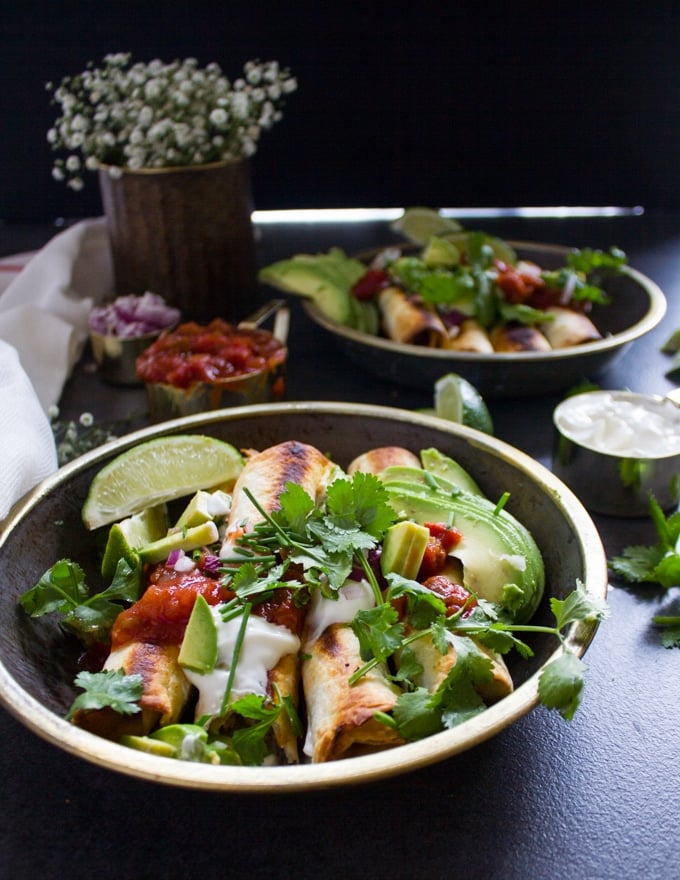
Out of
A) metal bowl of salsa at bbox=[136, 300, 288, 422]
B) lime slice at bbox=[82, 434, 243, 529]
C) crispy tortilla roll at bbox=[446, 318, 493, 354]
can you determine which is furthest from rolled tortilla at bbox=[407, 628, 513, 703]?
crispy tortilla roll at bbox=[446, 318, 493, 354]

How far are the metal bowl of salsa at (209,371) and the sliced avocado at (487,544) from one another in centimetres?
53

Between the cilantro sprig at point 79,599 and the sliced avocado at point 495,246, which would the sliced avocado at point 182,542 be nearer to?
the cilantro sprig at point 79,599

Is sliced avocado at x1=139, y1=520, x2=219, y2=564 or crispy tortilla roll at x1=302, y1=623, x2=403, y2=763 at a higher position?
sliced avocado at x1=139, y1=520, x2=219, y2=564

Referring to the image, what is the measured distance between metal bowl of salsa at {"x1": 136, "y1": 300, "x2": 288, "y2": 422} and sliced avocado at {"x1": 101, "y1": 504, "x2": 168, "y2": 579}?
0.40m

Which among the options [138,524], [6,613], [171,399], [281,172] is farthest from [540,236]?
[6,613]

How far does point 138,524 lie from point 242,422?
0.89 ft

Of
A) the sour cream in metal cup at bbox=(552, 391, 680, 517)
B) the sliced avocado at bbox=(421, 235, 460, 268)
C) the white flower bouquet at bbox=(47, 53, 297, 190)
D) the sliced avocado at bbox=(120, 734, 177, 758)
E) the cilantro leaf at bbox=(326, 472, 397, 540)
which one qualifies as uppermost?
the white flower bouquet at bbox=(47, 53, 297, 190)

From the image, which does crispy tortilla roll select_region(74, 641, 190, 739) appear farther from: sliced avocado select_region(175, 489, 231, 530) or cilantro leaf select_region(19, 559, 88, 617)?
sliced avocado select_region(175, 489, 231, 530)

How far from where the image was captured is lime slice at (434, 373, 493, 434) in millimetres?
1520

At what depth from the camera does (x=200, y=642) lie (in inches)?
37.8

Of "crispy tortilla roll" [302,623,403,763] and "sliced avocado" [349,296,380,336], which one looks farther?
"sliced avocado" [349,296,380,336]

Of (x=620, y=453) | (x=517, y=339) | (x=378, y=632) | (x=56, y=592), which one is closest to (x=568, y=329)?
(x=517, y=339)

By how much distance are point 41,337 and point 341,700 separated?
1339 mm

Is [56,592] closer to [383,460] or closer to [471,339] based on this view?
[383,460]
